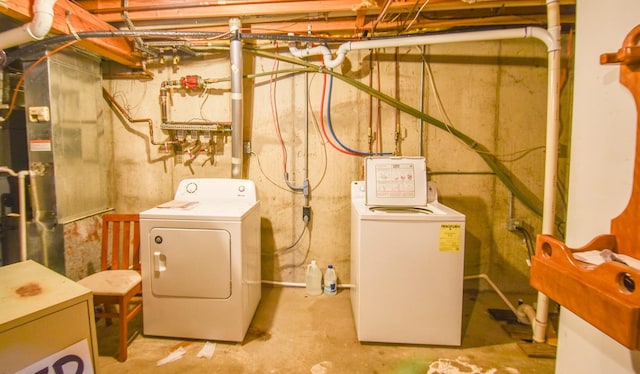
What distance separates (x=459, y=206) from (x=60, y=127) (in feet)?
11.2

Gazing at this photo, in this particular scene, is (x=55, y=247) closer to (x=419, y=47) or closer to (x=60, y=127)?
(x=60, y=127)

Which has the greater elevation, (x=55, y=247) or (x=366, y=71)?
(x=366, y=71)

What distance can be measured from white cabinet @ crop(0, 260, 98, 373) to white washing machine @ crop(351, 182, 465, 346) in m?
1.39

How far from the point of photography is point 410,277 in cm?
185

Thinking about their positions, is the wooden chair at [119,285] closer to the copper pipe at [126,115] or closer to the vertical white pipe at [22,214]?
the vertical white pipe at [22,214]

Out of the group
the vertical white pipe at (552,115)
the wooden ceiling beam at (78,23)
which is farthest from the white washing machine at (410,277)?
the wooden ceiling beam at (78,23)

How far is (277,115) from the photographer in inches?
105

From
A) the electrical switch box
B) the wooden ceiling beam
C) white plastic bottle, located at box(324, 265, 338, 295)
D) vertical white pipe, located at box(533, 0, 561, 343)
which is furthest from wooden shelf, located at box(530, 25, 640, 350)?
the electrical switch box

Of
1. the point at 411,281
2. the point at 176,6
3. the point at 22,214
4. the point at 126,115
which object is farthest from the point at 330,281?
the point at 176,6

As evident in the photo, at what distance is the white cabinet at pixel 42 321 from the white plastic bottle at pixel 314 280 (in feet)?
5.75

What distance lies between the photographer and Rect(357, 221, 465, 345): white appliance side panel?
6.00 feet

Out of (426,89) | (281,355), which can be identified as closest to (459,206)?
(426,89)

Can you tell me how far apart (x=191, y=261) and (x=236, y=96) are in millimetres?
1365

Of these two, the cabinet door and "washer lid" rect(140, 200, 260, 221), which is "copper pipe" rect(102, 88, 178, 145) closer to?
"washer lid" rect(140, 200, 260, 221)
